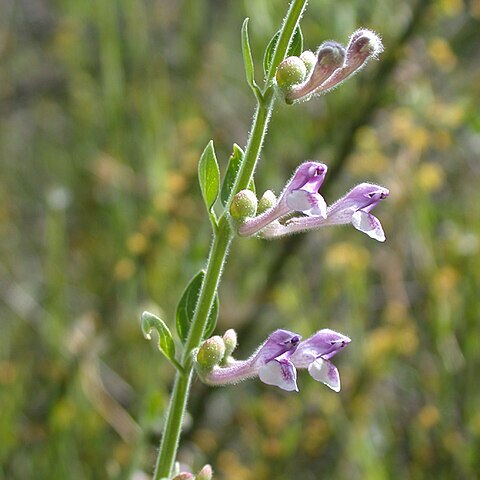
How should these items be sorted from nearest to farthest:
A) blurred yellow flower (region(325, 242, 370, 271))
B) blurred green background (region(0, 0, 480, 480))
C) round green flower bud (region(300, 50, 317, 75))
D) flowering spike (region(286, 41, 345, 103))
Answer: flowering spike (region(286, 41, 345, 103))
round green flower bud (region(300, 50, 317, 75))
blurred green background (region(0, 0, 480, 480))
blurred yellow flower (region(325, 242, 370, 271))

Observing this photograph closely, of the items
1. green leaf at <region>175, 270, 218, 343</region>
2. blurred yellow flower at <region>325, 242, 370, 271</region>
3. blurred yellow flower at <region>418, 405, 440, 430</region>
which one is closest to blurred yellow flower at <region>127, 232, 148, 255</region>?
blurred yellow flower at <region>325, 242, 370, 271</region>

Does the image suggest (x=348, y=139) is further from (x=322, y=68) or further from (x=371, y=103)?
→ (x=322, y=68)

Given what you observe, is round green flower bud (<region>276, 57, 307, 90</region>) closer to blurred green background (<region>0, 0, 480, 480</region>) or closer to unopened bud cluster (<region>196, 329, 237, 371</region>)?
unopened bud cluster (<region>196, 329, 237, 371</region>)

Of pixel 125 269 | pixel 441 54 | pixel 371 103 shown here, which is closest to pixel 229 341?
pixel 125 269

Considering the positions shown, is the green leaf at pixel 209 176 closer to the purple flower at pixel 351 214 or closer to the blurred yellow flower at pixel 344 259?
the purple flower at pixel 351 214

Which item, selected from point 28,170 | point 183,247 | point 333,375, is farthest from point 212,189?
point 28,170

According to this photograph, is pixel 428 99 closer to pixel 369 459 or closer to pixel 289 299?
pixel 289 299
